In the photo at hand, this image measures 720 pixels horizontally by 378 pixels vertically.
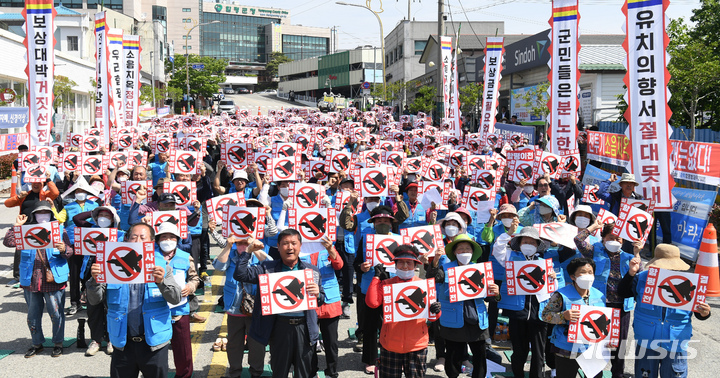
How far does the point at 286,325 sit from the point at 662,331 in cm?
333

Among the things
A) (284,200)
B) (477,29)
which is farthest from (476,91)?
(477,29)

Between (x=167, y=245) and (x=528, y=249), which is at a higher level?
(x=167, y=245)

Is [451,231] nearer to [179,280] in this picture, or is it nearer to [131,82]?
[179,280]

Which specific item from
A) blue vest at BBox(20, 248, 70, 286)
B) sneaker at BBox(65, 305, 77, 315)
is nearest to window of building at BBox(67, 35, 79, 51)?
sneaker at BBox(65, 305, 77, 315)

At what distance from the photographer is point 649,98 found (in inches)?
431

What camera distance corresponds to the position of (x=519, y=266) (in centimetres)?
630

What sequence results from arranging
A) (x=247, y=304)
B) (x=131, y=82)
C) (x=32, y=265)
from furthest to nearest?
(x=131, y=82) → (x=32, y=265) → (x=247, y=304)

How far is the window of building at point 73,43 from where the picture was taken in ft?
180

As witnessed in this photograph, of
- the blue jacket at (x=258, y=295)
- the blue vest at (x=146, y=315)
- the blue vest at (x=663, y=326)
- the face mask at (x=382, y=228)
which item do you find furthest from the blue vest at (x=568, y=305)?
the blue vest at (x=146, y=315)

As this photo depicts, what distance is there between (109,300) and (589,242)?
4.86 m

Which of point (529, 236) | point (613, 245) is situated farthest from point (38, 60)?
point (613, 245)

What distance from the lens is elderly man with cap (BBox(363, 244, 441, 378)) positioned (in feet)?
19.4

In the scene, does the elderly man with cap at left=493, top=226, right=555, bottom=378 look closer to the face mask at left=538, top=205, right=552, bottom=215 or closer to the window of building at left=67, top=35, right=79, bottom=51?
the face mask at left=538, top=205, right=552, bottom=215

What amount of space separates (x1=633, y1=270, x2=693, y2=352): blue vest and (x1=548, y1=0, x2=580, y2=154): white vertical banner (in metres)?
7.68
